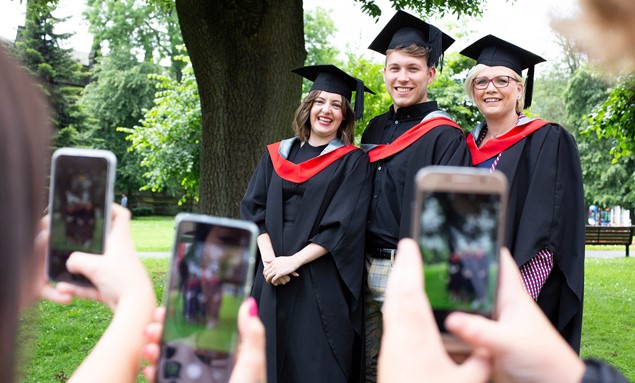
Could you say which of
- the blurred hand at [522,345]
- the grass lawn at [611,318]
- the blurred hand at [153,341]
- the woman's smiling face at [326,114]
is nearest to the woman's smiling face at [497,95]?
the woman's smiling face at [326,114]

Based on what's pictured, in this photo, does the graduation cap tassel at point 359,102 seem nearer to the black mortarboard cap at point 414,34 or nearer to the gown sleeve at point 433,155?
the black mortarboard cap at point 414,34

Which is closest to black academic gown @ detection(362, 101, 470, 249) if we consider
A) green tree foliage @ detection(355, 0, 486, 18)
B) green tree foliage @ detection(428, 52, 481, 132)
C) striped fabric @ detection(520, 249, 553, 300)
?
striped fabric @ detection(520, 249, 553, 300)

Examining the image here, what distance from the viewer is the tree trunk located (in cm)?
612

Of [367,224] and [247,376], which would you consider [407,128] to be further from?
[247,376]

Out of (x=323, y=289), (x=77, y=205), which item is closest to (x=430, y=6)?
(x=323, y=289)

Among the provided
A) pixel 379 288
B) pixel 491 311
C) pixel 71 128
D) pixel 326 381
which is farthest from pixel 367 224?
pixel 71 128

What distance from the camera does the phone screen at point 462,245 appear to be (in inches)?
42.4

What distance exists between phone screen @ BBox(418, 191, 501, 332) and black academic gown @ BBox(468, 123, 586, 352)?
7.24ft

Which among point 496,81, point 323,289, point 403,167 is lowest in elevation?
point 323,289

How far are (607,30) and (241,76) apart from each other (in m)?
5.59

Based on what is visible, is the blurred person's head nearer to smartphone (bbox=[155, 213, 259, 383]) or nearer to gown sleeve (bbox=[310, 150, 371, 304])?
smartphone (bbox=[155, 213, 259, 383])

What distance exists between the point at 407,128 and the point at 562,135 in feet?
2.89

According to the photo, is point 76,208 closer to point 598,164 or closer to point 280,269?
point 280,269

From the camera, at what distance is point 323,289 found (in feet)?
12.3
